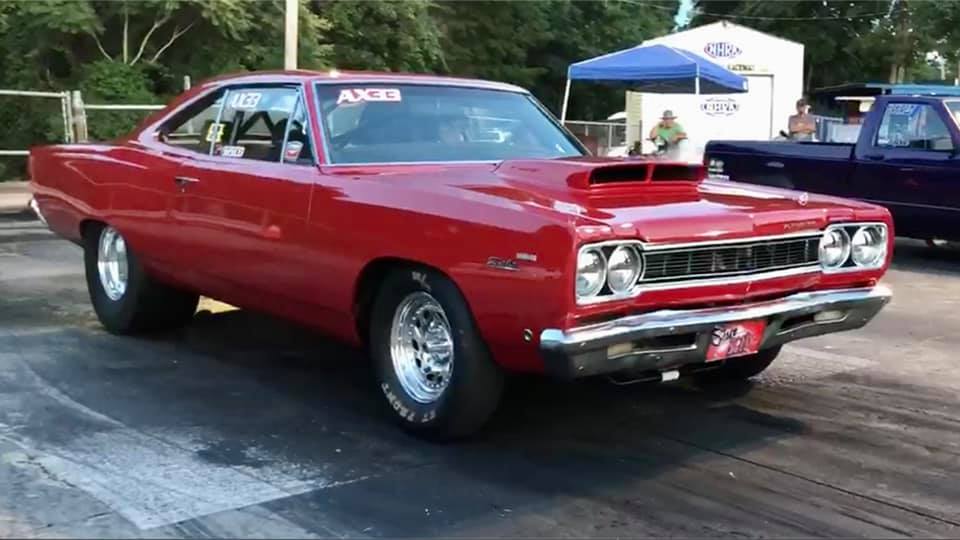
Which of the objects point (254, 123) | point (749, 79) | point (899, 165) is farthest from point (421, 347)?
point (749, 79)

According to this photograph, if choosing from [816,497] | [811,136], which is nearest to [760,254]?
[816,497]

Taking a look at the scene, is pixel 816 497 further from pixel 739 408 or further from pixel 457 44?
pixel 457 44

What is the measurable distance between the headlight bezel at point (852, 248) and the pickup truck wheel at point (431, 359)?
1611mm

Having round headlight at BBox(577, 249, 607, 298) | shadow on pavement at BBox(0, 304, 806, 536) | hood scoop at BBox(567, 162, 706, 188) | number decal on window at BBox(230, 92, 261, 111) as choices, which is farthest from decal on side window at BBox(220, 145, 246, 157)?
round headlight at BBox(577, 249, 607, 298)

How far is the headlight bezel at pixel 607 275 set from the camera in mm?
4230

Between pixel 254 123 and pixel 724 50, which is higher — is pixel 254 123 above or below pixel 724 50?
below

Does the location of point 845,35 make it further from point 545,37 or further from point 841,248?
point 841,248

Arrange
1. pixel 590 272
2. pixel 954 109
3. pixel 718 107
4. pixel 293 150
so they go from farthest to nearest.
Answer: pixel 718 107 < pixel 954 109 < pixel 293 150 < pixel 590 272

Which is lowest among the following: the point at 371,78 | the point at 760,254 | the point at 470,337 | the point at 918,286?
the point at 918,286

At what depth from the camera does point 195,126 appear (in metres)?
6.66

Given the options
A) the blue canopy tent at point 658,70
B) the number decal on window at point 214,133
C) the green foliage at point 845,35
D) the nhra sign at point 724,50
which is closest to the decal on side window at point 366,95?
the number decal on window at point 214,133

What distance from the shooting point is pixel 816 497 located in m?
4.37

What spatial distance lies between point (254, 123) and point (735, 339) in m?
2.86

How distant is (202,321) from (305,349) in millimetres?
1118
